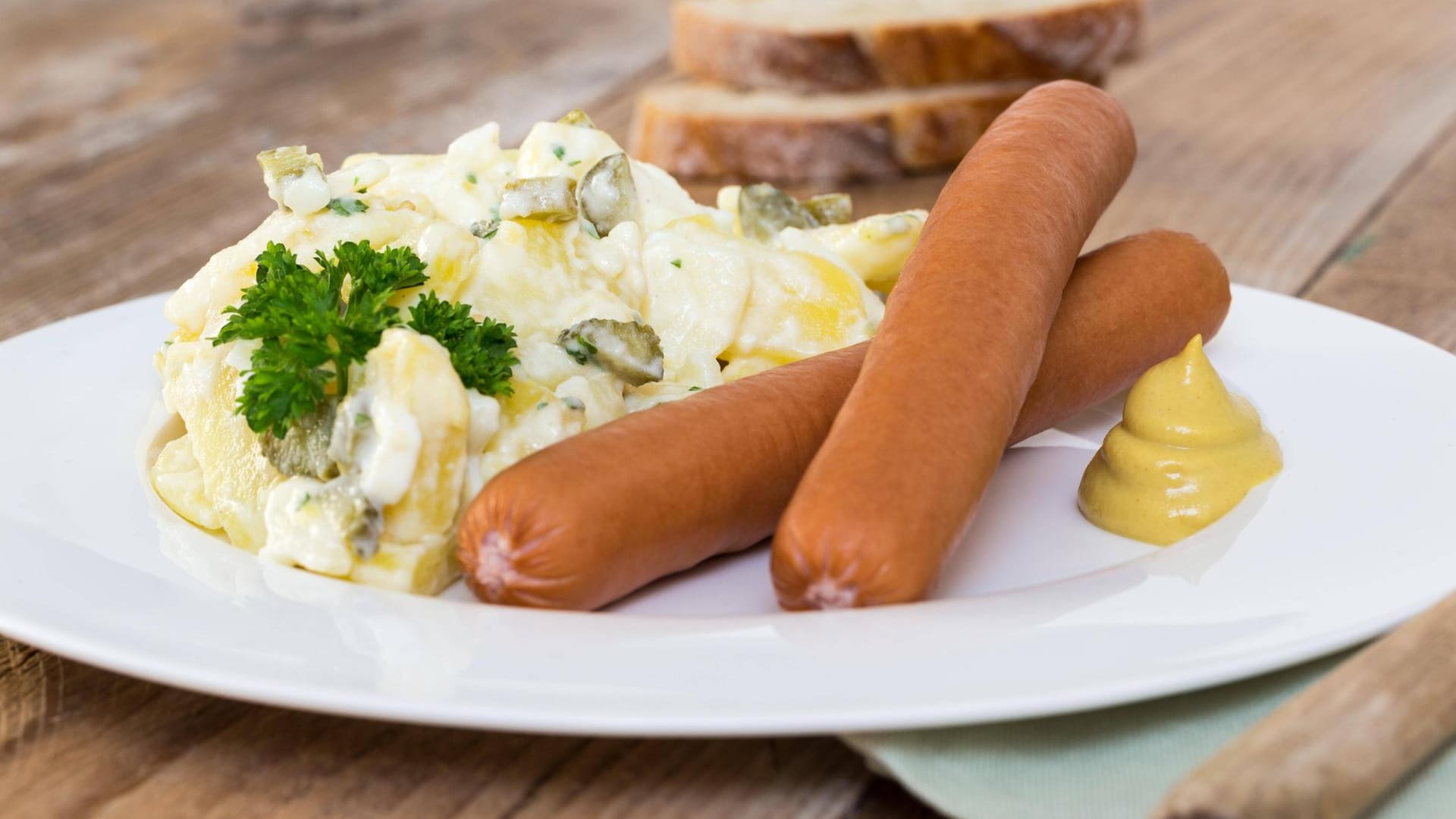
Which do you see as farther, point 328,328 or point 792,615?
point 328,328

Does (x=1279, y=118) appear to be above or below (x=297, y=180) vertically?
below

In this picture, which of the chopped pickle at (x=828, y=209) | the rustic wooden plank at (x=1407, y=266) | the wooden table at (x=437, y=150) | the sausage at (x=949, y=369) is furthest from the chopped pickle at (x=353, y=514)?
the rustic wooden plank at (x=1407, y=266)

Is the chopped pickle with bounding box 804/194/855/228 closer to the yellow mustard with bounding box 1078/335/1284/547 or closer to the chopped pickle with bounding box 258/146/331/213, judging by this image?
the yellow mustard with bounding box 1078/335/1284/547

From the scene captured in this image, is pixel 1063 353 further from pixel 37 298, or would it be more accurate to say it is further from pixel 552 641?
pixel 37 298

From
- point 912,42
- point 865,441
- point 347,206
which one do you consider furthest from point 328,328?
point 912,42

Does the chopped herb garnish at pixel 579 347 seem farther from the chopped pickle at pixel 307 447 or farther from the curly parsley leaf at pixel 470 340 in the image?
the chopped pickle at pixel 307 447

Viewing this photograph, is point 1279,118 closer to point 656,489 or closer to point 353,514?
point 656,489
